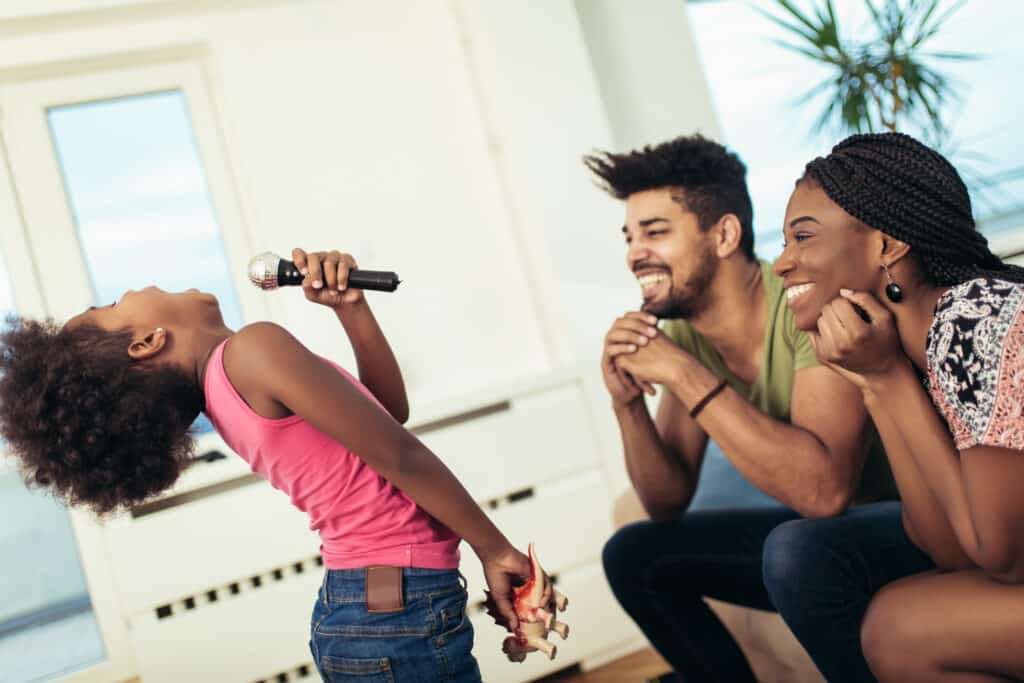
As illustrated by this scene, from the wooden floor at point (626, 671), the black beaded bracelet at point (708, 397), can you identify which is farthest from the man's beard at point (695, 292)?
the wooden floor at point (626, 671)

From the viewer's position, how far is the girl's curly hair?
4.08 feet

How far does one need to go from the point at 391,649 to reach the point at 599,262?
188 cm

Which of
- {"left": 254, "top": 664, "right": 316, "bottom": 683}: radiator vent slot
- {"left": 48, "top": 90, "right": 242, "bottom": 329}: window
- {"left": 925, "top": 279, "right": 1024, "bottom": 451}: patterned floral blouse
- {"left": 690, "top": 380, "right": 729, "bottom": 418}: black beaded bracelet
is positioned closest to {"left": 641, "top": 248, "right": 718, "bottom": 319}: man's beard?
{"left": 690, "top": 380, "right": 729, "bottom": 418}: black beaded bracelet

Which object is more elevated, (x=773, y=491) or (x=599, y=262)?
(x=599, y=262)

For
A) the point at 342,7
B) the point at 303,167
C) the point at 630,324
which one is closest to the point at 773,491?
the point at 630,324

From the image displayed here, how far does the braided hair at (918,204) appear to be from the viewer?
133 cm

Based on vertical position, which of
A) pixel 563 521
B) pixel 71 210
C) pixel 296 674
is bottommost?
pixel 296 674

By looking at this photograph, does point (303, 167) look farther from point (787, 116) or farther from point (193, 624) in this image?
point (787, 116)

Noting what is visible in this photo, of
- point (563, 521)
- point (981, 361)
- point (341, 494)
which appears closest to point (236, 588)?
point (563, 521)

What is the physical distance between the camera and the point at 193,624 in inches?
98.0

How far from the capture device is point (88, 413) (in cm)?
125

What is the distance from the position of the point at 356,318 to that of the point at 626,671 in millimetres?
1535

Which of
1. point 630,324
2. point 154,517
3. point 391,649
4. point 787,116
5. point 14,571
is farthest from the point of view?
point 787,116

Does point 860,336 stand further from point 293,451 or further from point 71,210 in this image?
point 71,210
